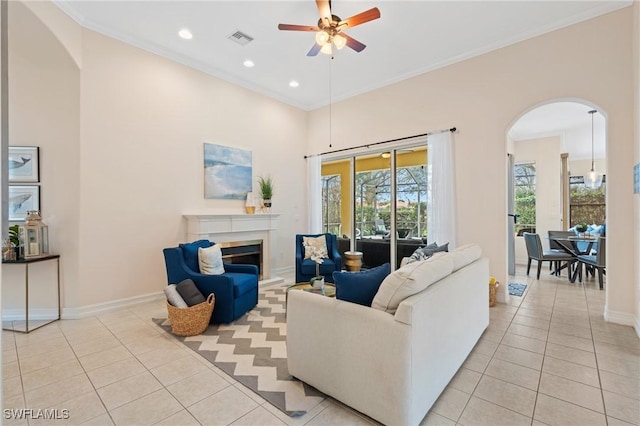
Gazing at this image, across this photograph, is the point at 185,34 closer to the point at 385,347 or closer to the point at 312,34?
the point at 312,34

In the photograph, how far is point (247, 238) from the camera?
516 cm

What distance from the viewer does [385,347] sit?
174 centimetres

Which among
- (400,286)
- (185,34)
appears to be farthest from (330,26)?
(400,286)

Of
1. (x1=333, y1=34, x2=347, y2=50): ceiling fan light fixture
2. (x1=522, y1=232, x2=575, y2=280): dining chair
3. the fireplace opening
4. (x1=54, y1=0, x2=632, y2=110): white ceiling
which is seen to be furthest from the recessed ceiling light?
(x1=522, y1=232, x2=575, y2=280): dining chair

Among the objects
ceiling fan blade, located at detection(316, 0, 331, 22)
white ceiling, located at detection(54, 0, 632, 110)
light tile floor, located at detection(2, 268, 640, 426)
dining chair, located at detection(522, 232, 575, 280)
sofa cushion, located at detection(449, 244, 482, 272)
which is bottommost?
light tile floor, located at detection(2, 268, 640, 426)

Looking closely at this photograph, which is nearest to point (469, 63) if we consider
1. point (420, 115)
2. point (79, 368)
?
point (420, 115)

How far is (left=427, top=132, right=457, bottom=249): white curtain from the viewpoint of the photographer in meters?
4.52

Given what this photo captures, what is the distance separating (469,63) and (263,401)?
193 inches

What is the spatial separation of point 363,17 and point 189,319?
345 centimetres

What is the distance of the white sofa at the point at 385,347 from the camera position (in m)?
1.71

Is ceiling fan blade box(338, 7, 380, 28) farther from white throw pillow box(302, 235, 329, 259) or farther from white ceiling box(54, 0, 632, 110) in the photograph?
white throw pillow box(302, 235, 329, 259)

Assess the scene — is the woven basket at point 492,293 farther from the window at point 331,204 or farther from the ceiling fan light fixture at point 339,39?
the ceiling fan light fixture at point 339,39

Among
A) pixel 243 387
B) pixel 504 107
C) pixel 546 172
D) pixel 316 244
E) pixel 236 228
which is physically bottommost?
pixel 243 387

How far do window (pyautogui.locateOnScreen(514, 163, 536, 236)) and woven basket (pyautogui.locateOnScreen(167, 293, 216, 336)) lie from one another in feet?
→ 24.6
